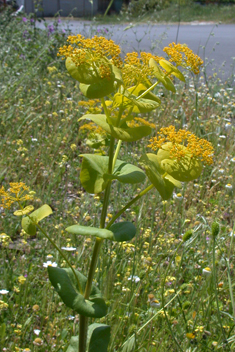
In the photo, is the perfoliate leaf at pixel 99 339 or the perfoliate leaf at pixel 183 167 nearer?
the perfoliate leaf at pixel 183 167

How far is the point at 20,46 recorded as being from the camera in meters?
4.80

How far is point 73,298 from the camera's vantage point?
1.07 meters

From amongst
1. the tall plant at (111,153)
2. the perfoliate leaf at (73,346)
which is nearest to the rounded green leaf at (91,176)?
the tall plant at (111,153)

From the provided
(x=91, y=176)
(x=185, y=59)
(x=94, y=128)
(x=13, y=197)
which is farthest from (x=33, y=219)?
(x=94, y=128)

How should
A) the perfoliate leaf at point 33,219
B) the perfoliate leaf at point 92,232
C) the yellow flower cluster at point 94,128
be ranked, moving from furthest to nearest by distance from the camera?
the yellow flower cluster at point 94,128 < the perfoliate leaf at point 33,219 < the perfoliate leaf at point 92,232

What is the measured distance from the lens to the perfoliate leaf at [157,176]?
3.34 ft

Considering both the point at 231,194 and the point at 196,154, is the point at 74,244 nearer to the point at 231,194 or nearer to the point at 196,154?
the point at 196,154

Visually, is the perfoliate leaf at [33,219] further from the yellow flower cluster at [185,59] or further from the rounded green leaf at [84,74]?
the yellow flower cluster at [185,59]

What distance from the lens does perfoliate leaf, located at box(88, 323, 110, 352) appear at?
46.2 inches

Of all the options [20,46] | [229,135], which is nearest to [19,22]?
[20,46]

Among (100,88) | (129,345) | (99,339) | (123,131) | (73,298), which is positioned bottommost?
(129,345)

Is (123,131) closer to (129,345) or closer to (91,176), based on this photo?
(91,176)

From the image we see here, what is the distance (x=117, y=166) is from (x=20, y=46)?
4133 mm

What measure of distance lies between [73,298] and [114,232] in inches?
8.5
